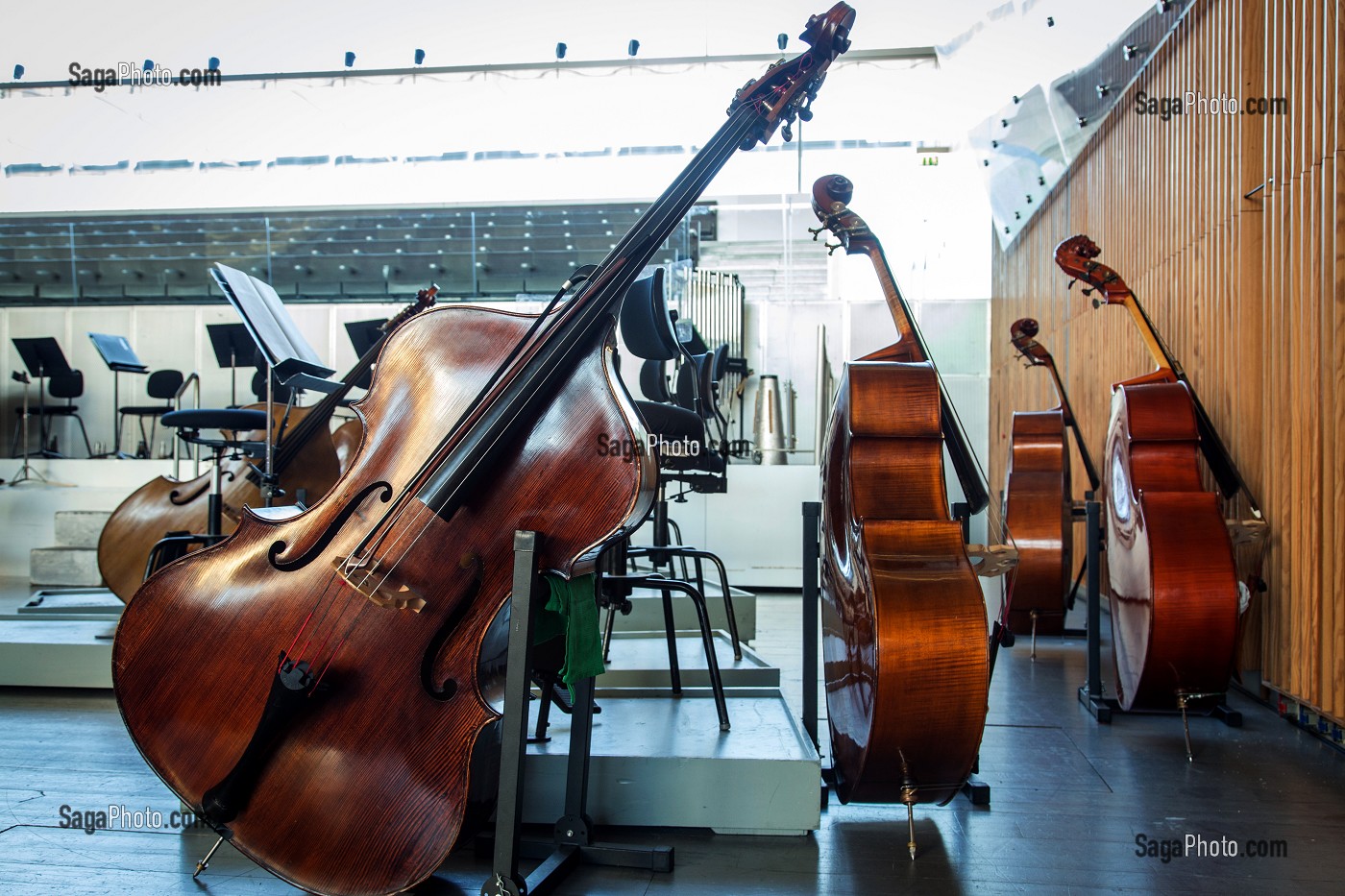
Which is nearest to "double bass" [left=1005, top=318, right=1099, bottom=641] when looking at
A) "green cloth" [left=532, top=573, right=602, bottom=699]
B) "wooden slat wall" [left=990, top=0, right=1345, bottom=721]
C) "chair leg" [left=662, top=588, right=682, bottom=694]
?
"wooden slat wall" [left=990, top=0, right=1345, bottom=721]

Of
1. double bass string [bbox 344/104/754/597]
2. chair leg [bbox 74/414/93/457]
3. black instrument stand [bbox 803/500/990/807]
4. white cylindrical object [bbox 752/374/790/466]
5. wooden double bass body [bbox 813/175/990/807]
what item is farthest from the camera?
chair leg [bbox 74/414/93/457]

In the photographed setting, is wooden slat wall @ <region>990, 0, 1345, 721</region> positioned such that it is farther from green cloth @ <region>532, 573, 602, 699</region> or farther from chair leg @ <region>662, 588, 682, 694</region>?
green cloth @ <region>532, 573, 602, 699</region>

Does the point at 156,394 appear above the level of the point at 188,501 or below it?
above

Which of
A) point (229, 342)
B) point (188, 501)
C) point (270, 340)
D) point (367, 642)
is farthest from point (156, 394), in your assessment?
point (367, 642)

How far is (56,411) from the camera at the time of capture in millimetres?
8836

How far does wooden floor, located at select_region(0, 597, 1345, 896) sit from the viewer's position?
163 centimetres

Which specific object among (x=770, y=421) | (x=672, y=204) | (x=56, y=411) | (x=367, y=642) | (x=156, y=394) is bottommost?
(x=367, y=642)

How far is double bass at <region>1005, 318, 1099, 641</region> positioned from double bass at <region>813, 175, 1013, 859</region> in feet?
7.84

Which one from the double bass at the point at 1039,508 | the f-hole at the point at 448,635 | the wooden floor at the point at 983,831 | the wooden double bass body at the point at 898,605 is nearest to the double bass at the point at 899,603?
the wooden double bass body at the point at 898,605

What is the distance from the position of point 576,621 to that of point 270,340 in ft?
5.36

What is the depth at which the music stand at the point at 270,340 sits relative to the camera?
258cm

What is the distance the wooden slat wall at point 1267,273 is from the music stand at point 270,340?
2.92 meters

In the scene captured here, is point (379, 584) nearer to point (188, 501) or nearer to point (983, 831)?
point (983, 831)

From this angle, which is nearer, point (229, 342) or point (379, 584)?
point (379, 584)
